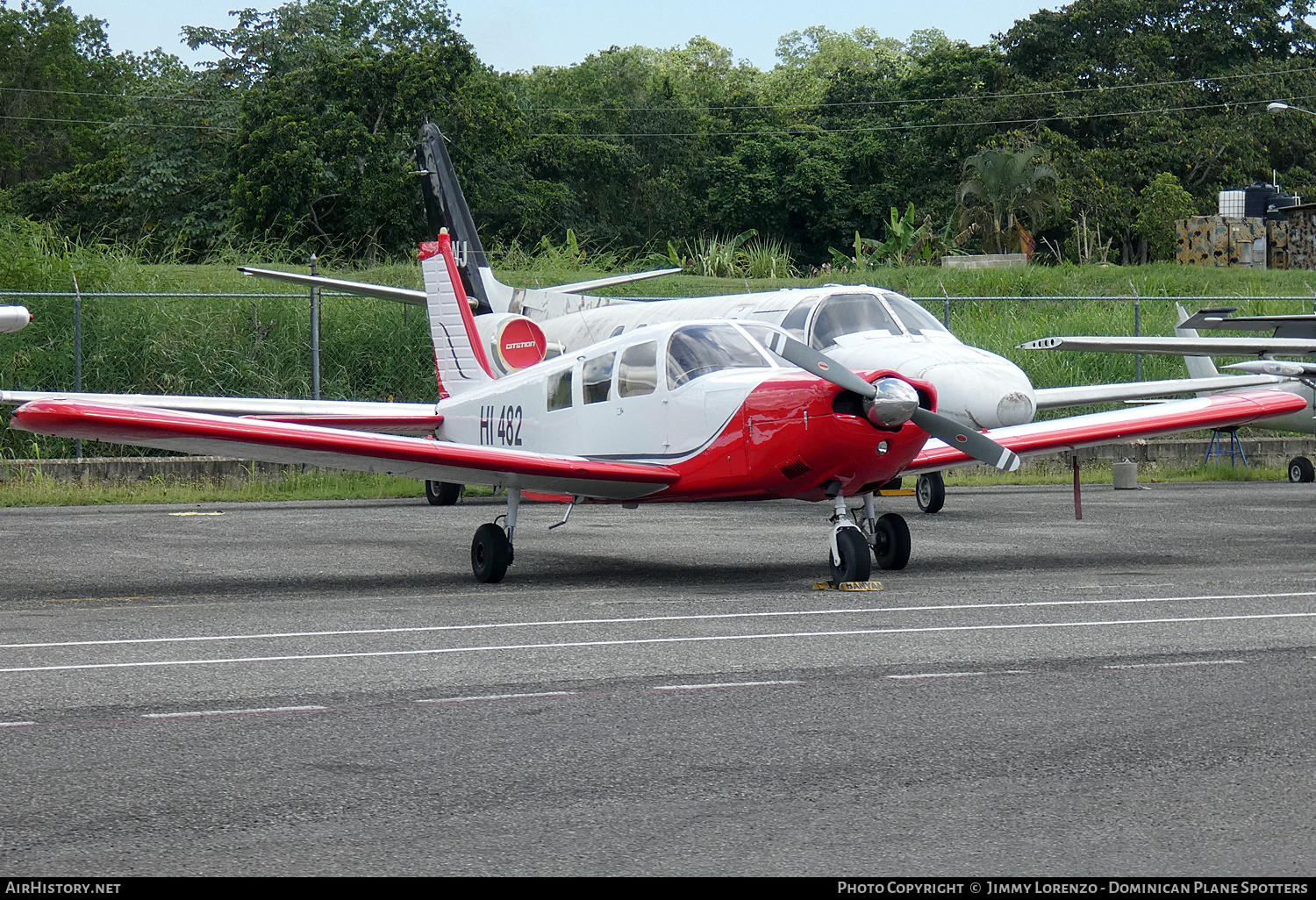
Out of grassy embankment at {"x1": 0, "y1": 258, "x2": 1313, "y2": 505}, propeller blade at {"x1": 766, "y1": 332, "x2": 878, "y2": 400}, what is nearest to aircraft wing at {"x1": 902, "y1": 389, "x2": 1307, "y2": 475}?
propeller blade at {"x1": 766, "y1": 332, "x2": 878, "y2": 400}

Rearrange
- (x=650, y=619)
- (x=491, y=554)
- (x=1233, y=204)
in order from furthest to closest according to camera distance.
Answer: (x=1233, y=204) → (x=491, y=554) → (x=650, y=619)

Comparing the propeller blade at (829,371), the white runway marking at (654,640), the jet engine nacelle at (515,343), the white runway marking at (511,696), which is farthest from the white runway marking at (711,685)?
the jet engine nacelle at (515,343)

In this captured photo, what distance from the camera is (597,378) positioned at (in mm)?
12000

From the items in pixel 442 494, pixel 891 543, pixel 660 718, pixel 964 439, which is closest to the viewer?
pixel 660 718

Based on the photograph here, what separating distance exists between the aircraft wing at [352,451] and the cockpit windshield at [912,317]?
4079mm

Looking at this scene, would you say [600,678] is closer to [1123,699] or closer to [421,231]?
[1123,699]

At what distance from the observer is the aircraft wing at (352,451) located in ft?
33.0

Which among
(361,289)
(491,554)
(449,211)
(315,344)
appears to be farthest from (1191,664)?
(315,344)

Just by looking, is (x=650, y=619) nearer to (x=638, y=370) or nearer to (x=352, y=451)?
(x=352, y=451)

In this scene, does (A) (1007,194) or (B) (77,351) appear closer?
(B) (77,351)

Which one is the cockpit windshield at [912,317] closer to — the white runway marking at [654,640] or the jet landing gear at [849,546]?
the jet landing gear at [849,546]

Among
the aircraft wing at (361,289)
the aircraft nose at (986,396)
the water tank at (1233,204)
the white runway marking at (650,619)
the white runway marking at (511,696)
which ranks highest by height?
the water tank at (1233,204)

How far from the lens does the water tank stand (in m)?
48.7

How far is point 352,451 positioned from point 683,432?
252 cm
